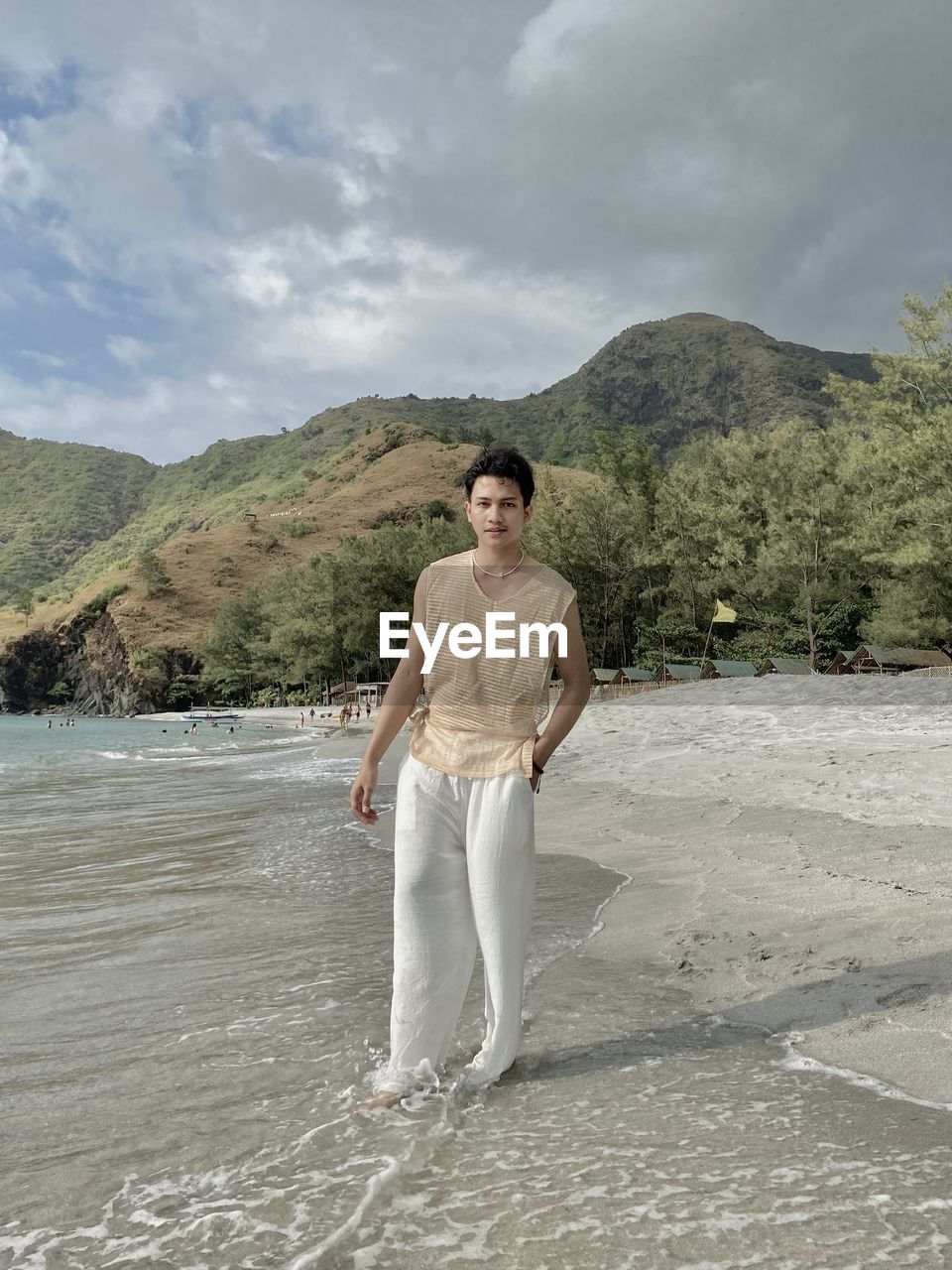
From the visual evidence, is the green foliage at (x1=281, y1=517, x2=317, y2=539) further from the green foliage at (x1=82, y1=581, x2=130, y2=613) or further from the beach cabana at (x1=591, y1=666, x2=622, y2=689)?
the beach cabana at (x1=591, y1=666, x2=622, y2=689)

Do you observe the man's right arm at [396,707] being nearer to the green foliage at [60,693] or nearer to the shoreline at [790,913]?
the shoreline at [790,913]

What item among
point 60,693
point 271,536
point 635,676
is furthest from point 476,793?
point 271,536

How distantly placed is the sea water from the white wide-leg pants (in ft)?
0.60

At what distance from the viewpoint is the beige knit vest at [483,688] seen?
9.81 feet

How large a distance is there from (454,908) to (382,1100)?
2.22 feet

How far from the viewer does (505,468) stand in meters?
3.06

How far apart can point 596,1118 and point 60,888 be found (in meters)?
5.83

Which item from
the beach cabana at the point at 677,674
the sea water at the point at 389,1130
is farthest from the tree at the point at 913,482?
the sea water at the point at 389,1130

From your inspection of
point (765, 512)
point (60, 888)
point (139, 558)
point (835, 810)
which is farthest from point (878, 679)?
point (139, 558)

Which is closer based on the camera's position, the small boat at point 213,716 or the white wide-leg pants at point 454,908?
the white wide-leg pants at point 454,908

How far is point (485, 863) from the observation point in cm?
294

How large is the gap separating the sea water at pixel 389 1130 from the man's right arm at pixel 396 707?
1.05 m

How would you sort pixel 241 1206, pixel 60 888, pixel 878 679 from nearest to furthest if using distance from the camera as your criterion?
1. pixel 241 1206
2. pixel 60 888
3. pixel 878 679

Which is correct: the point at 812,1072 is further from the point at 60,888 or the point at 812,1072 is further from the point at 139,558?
the point at 139,558
